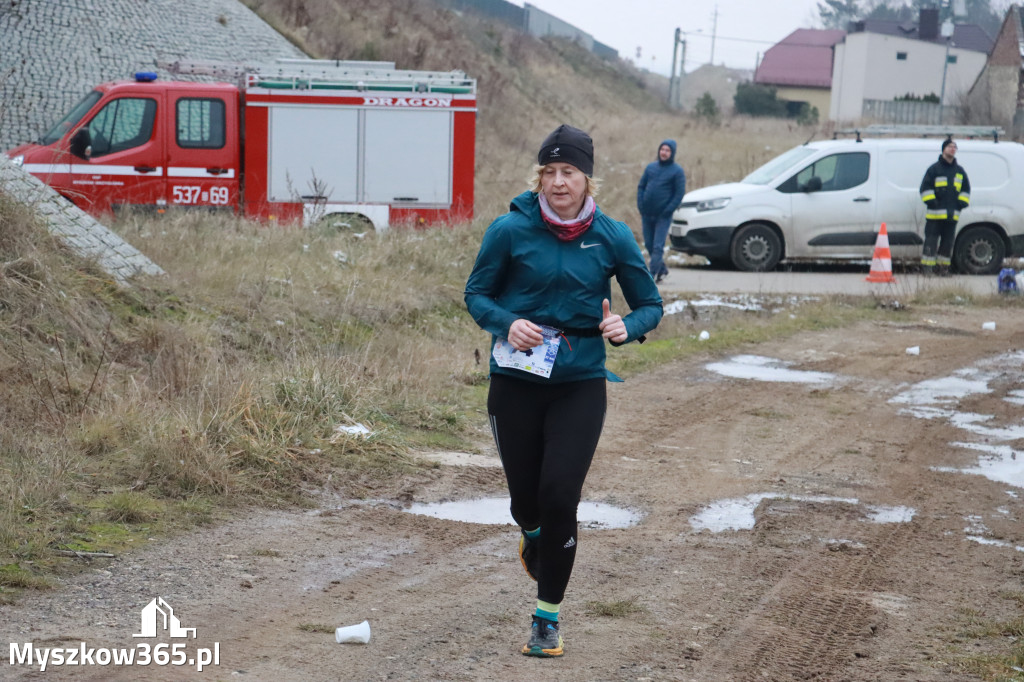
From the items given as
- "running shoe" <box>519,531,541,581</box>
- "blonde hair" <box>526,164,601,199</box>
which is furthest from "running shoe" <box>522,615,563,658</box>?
"blonde hair" <box>526,164,601,199</box>

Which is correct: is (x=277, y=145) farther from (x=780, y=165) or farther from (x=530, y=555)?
(x=530, y=555)

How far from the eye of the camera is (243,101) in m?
17.2

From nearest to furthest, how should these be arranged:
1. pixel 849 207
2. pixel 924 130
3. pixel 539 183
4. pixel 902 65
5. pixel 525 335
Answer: pixel 525 335
pixel 539 183
pixel 849 207
pixel 924 130
pixel 902 65

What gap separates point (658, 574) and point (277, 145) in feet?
42.5

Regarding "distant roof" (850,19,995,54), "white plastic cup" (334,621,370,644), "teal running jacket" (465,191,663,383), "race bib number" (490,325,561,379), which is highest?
"distant roof" (850,19,995,54)

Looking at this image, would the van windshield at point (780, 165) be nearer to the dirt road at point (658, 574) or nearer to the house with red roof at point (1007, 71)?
the dirt road at point (658, 574)

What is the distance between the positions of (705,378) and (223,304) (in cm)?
436

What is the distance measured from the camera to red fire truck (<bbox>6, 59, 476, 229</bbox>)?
1617 centimetres

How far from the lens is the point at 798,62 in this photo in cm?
9488

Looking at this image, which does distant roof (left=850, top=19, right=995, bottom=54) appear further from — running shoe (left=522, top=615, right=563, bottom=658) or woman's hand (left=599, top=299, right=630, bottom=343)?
running shoe (left=522, top=615, right=563, bottom=658)

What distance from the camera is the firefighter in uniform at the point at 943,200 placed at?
17.1 m

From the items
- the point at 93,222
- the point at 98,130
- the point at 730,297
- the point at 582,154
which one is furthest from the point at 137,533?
the point at 98,130

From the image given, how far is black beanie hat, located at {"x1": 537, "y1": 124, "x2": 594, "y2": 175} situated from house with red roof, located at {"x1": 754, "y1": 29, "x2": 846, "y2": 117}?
286 feet

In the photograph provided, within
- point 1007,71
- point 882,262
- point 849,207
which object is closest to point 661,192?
point 882,262
